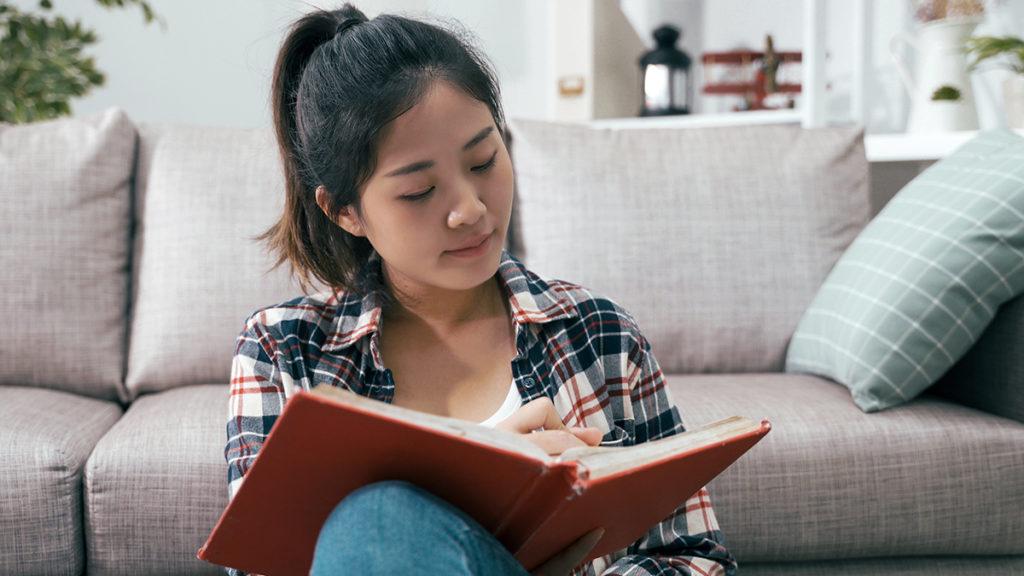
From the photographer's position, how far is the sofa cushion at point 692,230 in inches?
66.2

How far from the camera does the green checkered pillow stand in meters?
1.38

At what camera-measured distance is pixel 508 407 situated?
3.20ft

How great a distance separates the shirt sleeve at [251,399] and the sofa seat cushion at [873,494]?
25.1 inches

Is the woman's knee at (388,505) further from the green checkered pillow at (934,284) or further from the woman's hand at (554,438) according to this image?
the green checkered pillow at (934,284)

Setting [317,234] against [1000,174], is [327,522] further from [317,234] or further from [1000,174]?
[1000,174]

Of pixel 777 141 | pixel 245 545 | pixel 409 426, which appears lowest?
pixel 245 545

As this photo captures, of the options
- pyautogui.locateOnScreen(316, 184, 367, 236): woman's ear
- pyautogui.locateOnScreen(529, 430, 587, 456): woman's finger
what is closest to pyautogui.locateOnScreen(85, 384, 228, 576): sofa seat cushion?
pyautogui.locateOnScreen(316, 184, 367, 236): woman's ear

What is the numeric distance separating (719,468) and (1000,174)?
90 centimetres

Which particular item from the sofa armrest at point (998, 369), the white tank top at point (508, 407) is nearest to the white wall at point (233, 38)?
the sofa armrest at point (998, 369)

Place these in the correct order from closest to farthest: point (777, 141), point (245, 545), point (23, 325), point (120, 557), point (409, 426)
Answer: point (409, 426), point (245, 545), point (120, 557), point (23, 325), point (777, 141)

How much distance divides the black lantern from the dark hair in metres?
1.70

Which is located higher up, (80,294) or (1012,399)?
(80,294)

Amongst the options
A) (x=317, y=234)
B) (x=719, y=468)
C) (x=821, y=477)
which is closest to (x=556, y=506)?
(x=719, y=468)

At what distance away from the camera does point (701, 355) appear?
5.54 ft
